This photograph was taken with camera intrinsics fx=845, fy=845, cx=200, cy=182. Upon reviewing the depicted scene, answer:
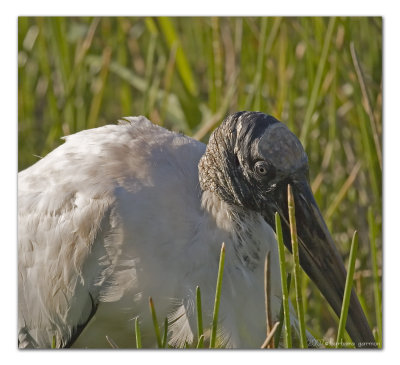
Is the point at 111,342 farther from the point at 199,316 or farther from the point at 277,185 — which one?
the point at 277,185

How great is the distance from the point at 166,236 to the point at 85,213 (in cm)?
27

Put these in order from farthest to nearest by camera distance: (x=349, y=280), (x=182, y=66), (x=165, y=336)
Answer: (x=182, y=66), (x=165, y=336), (x=349, y=280)

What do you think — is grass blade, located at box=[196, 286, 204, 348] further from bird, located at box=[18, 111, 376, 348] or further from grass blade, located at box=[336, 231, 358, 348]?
grass blade, located at box=[336, 231, 358, 348]

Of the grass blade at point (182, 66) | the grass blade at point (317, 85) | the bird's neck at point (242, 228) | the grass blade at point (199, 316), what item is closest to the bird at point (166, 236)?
the bird's neck at point (242, 228)

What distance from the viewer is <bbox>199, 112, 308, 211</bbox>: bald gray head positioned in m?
2.42

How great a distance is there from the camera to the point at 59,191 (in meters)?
2.73

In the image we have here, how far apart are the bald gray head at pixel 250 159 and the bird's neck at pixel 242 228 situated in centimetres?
3

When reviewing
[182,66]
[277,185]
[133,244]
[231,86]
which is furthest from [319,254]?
[182,66]

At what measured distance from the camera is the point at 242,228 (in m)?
2.60

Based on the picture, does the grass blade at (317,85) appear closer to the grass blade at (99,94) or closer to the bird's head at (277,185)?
the bird's head at (277,185)

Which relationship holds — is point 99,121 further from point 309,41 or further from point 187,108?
point 309,41
